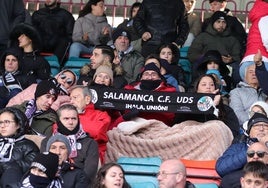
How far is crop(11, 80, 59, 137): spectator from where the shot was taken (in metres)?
13.2

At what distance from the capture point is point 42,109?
13.5 m

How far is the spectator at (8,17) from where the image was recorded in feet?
55.7

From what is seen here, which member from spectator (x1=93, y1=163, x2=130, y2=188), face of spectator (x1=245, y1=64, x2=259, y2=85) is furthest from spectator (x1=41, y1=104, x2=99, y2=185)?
face of spectator (x1=245, y1=64, x2=259, y2=85)

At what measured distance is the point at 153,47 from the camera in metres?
16.8

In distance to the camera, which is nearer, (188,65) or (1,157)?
(1,157)

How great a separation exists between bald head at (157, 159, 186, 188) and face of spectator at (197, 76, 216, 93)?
258cm

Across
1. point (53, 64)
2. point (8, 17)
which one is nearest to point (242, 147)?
point (53, 64)

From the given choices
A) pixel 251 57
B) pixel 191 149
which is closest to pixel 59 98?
pixel 191 149

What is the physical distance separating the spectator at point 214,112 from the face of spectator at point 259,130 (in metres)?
1.06

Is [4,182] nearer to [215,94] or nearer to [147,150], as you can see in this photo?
[147,150]

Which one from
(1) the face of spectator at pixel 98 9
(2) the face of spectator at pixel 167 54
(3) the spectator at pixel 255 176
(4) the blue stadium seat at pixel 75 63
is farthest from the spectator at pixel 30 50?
(3) the spectator at pixel 255 176

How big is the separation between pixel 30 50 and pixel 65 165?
4800mm

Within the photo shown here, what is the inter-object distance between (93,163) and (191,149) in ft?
4.52

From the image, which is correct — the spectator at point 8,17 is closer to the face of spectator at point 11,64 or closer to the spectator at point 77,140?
the face of spectator at point 11,64
